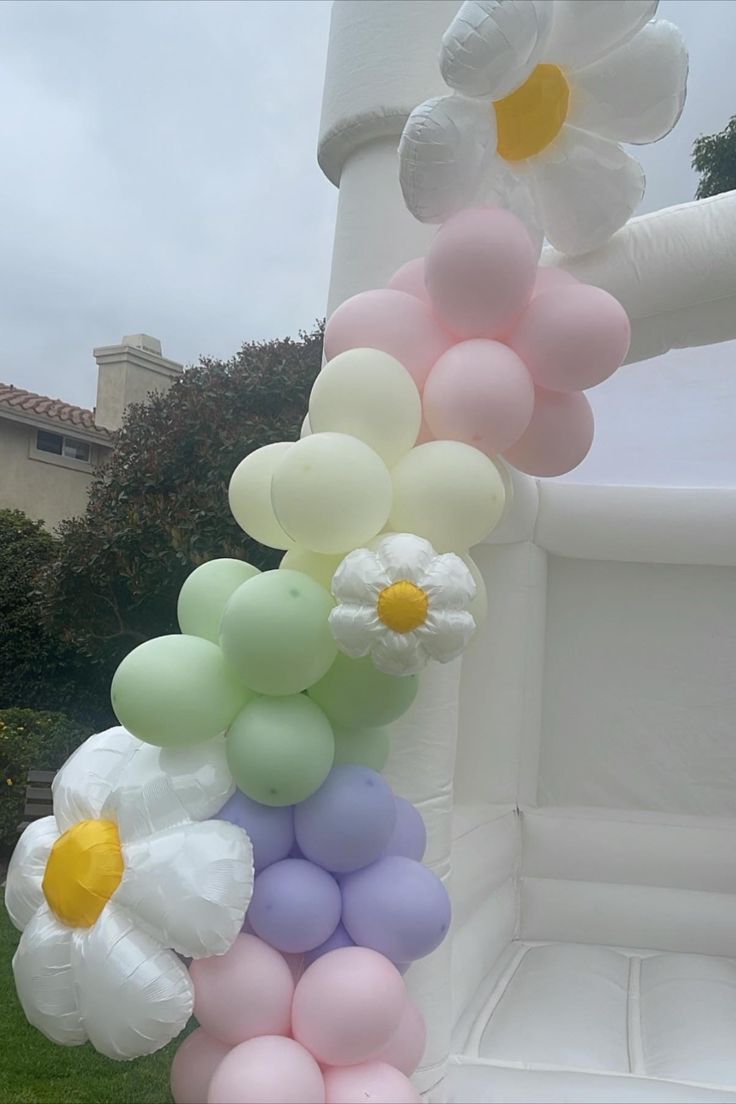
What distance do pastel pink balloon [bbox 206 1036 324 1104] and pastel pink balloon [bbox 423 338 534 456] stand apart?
0.91m

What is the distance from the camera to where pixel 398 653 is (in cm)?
127

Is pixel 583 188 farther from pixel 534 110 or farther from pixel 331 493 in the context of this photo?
pixel 331 493

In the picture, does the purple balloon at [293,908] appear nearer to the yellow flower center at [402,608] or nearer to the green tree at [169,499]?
the yellow flower center at [402,608]

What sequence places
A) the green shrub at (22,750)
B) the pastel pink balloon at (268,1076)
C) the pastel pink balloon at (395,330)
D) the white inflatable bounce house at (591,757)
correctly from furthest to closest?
the green shrub at (22,750)
the white inflatable bounce house at (591,757)
the pastel pink balloon at (395,330)
the pastel pink balloon at (268,1076)

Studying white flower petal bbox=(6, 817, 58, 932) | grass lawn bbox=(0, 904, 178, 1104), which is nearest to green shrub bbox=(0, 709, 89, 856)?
grass lawn bbox=(0, 904, 178, 1104)

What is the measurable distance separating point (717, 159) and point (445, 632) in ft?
29.7

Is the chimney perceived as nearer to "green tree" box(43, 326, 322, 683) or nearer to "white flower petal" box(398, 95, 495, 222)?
"green tree" box(43, 326, 322, 683)

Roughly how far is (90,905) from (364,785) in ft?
1.39

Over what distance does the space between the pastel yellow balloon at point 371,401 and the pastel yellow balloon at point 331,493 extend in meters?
0.05

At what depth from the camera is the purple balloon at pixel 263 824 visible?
1384 millimetres

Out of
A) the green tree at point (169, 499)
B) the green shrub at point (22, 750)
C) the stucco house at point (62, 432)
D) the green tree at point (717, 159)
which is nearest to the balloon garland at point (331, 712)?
the green tree at point (169, 499)

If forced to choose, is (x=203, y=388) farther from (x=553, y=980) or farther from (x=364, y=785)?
(x=364, y=785)

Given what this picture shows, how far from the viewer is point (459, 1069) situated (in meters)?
1.84

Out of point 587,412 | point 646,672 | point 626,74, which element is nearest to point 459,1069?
point 587,412
